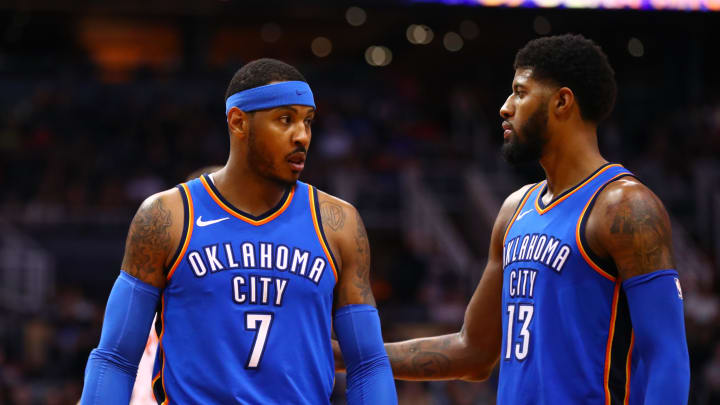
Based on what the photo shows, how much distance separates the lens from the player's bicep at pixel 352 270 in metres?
4.12

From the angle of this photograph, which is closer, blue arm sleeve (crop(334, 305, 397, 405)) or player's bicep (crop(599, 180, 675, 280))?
player's bicep (crop(599, 180, 675, 280))

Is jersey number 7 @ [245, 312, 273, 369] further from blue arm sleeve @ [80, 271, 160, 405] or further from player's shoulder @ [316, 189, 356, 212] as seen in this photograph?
player's shoulder @ [316, 189, 356, 212]

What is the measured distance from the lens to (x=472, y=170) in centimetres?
1719

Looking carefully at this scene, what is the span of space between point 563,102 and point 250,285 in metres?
1.56

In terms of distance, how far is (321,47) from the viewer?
25.0 m

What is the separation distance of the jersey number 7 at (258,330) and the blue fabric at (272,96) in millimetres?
857

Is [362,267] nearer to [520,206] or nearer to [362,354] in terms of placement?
[362,354]

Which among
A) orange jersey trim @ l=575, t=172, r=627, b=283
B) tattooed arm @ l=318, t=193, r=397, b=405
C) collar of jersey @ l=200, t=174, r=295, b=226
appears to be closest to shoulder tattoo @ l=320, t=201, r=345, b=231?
tattooed arm @ l=318, t=193, r=397, b=405

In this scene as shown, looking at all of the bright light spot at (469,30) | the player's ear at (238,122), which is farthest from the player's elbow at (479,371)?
the bright light spot at (469,30)

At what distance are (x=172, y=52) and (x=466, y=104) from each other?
8112 mm

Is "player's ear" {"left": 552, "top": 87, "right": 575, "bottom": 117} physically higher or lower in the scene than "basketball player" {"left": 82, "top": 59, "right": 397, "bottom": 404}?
higher

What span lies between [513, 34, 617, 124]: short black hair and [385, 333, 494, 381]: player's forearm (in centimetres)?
136

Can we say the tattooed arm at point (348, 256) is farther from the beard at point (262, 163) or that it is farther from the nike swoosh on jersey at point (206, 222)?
the nike swoosh on jersey at point (206, 222)

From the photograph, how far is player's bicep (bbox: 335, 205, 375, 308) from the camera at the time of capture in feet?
13.5
